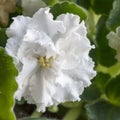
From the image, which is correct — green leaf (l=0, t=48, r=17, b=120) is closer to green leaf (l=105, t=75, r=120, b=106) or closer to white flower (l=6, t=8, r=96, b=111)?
white flower (l=6, t=8, r=96, b=111)

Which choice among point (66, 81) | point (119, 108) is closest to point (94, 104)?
point (119, 108)

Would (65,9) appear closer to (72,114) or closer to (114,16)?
(114,16)

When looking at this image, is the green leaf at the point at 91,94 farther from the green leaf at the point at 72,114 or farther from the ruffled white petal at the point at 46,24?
the ruffled white petal at the point at 46,24

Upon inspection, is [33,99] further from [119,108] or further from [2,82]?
[119,108]

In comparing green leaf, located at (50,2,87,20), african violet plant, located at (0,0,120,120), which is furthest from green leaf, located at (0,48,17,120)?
green leaf, located at (50,2,87,20)

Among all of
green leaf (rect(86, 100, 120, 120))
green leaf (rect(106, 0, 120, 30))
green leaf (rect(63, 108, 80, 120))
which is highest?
green leaf (rect(106, 0, 120, 30))

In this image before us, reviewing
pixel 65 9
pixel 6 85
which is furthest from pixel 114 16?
pixel 6 85
